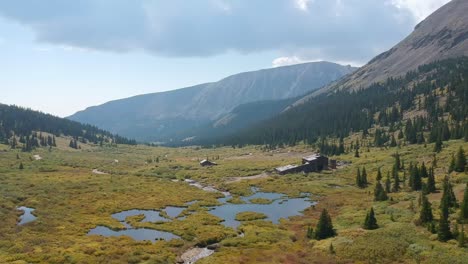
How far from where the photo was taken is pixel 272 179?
130625 millimetres

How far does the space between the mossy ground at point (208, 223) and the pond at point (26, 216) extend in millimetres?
1469

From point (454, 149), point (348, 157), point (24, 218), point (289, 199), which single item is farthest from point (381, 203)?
point (348, 157)

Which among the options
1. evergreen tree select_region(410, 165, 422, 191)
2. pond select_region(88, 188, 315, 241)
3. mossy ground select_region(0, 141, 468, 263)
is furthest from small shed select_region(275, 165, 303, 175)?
evergreen tree select_region(410, 165, 422, 191)

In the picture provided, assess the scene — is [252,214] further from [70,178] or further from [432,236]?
[70,178]

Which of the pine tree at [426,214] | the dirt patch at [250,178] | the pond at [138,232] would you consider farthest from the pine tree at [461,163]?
the pond at [138,232]

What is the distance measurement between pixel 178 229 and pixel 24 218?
102ft

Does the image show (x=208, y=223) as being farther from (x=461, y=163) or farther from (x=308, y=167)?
(x=308, y=167)

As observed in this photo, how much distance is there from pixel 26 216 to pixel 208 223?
3600 centimetres

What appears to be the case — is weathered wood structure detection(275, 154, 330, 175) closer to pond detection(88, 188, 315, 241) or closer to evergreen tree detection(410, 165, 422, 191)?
pond detection(88, 188, 315, 241)

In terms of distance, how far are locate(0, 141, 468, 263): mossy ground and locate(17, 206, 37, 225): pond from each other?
4.82ft

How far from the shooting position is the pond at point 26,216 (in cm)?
7838

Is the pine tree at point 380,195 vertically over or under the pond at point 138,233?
over

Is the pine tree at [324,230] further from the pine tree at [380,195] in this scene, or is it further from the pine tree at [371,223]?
the pine tree at [380,195]

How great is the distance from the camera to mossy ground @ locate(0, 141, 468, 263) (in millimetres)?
56844
